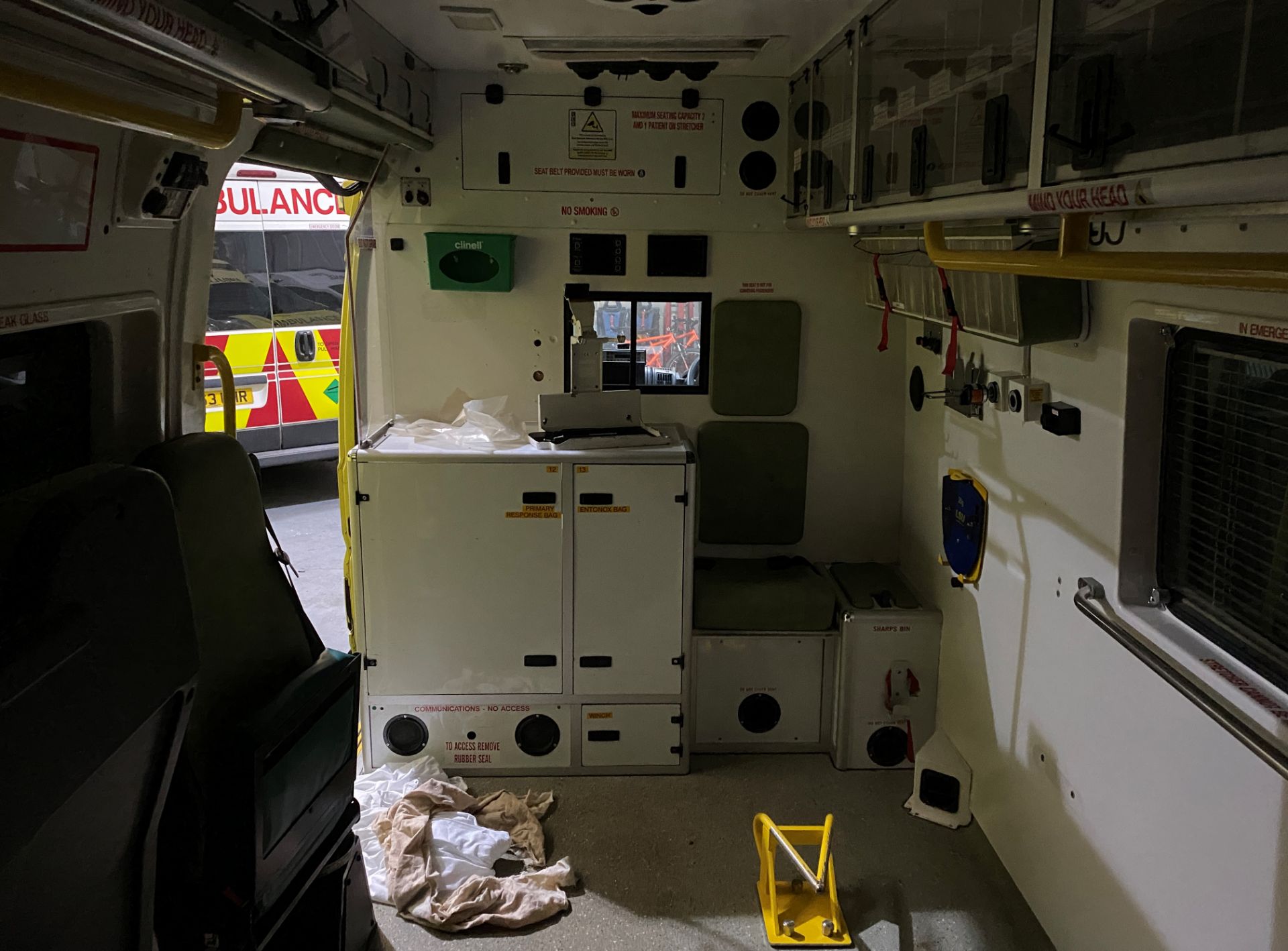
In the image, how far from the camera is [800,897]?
3.11 metres

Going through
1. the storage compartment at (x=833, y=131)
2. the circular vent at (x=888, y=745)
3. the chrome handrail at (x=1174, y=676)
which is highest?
the storage compartment at (x=833, y=131)

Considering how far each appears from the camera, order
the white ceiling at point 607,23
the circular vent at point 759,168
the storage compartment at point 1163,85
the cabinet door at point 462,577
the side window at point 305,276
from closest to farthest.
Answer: the storage compartment at point 1163,85, the white ceiling at point 607,23, the cabinet door at point 462,577, the circular vent at point 759,168, the side window at point 305,276

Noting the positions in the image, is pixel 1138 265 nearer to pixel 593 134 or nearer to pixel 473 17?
pixel 473 17

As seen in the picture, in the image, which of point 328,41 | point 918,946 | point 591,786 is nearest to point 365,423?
point 591,786

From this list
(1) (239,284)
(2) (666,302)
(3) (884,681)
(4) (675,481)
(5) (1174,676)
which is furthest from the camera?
(1) (239,284)

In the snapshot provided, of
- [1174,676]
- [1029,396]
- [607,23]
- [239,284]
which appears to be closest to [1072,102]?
[1174,676]

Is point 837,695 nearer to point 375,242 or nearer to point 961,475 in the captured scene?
point 961,475

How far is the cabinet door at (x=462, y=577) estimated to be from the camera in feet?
12.1

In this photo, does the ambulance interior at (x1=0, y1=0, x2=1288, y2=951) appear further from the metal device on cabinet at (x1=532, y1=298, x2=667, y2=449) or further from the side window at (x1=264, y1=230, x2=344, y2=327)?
the side window at (x1=264, y1=230, x2=344, y2=327)

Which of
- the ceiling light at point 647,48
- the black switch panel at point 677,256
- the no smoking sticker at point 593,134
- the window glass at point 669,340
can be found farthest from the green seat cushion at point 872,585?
the ceiling light at point 647,48

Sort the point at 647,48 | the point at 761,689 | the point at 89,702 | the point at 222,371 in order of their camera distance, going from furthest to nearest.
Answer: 1. the point at 761,689
2. the point at 647,48
3. the point at 222,371
4. the point at 89,702

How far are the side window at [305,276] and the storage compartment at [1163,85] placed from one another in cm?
626

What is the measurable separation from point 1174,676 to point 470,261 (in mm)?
3055

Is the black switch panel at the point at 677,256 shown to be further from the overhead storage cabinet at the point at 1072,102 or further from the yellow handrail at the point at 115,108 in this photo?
the yellow handrail at the point at 115,108
